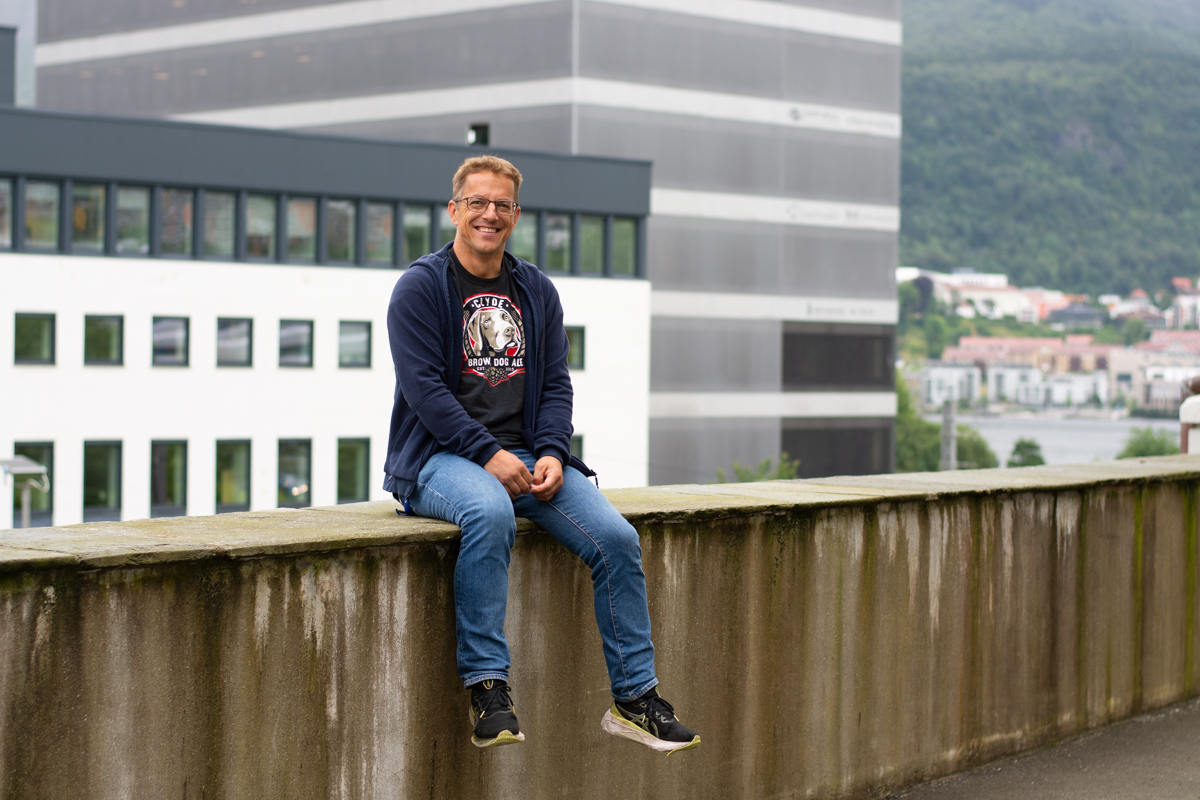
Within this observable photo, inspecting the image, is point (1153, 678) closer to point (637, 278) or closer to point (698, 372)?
point (637, 278)

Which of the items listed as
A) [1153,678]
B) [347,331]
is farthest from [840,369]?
[1153,678]

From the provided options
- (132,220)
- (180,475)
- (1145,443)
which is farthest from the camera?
(1145,443)

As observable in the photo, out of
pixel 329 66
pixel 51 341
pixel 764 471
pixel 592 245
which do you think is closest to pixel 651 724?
pixel 51 341

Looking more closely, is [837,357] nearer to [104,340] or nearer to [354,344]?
[354,344]

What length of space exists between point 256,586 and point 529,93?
4903cm

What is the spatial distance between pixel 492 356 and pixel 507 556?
0.60m

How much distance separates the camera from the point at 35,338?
1476 inches

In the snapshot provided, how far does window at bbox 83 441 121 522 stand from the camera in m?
37.8

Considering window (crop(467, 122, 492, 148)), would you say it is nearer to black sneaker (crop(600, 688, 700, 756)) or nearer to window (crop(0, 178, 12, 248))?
window (crop(0, 178, 12, 248))

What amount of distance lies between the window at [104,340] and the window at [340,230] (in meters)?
6.57

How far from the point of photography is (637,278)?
1795 inches

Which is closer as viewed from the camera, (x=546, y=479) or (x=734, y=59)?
(x=546, y=479)

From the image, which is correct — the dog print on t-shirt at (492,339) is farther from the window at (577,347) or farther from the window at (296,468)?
the window at (577,347)

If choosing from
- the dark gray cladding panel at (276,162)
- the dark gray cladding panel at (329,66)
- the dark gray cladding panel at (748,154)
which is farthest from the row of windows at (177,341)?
the dark gray cladding panel at (329,66)
